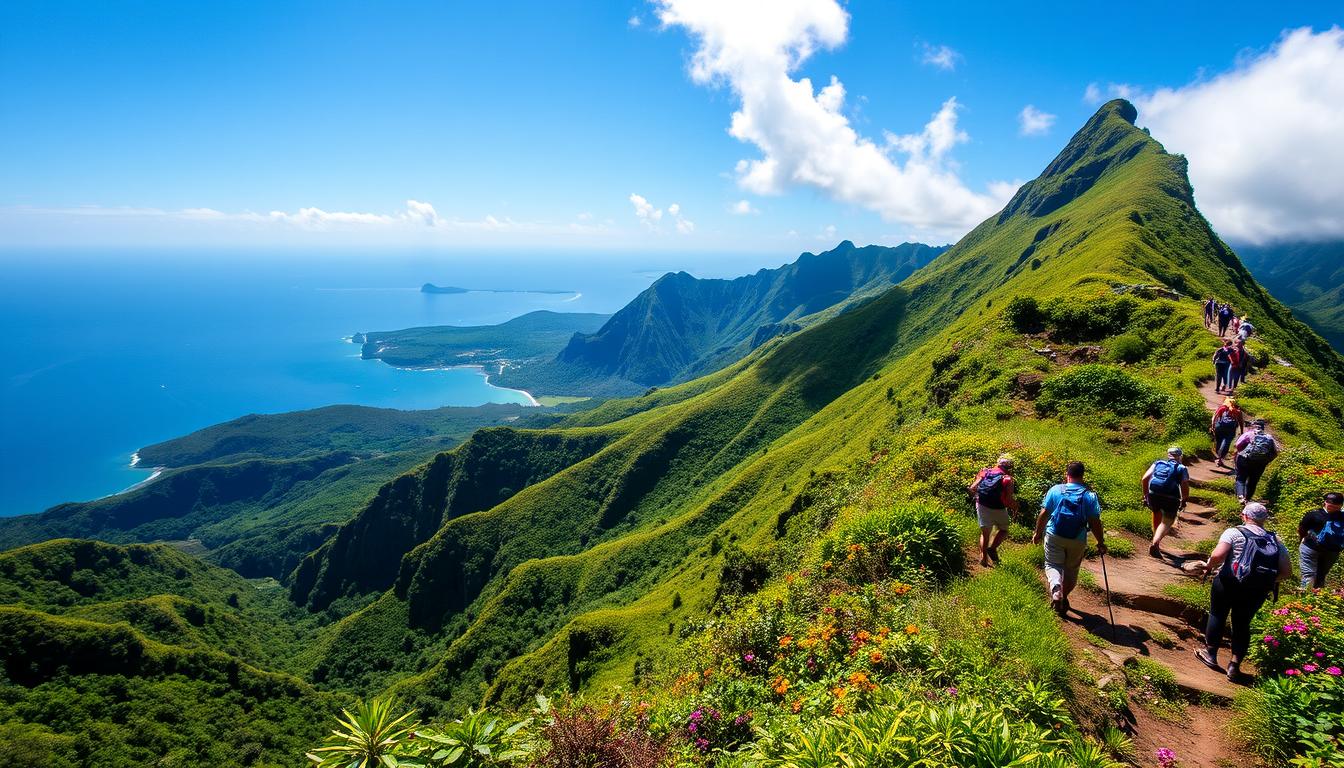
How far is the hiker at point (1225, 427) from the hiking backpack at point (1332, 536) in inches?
275

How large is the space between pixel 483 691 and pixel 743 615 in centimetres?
7903

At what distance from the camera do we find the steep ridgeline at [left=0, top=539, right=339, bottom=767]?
56312mm

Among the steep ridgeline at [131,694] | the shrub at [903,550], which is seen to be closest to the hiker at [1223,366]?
the shrub at [903,550]

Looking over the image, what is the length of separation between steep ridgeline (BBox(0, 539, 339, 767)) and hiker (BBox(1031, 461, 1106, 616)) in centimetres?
8459

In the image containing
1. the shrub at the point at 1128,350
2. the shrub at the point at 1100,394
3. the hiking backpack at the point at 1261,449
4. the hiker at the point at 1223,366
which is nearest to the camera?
the hiking backpack at the point at 1261,449

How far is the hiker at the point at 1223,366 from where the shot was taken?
20500 millimetres

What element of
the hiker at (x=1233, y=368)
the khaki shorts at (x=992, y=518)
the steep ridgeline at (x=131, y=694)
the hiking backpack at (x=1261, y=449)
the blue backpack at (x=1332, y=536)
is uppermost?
the hiker at (x=1233, y=368)

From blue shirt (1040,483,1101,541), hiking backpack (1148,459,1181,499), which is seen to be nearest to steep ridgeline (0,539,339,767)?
blue shirt (1040,483,1101,541)

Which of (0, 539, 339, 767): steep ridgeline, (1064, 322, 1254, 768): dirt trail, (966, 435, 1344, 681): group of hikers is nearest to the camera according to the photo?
(1064, 322, 1254, 768): dirt trail

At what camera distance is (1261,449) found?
13.0 meters

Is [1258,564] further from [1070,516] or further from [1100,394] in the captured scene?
[1100,394]

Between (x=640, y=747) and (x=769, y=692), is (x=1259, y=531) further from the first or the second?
(x=640, y=747)

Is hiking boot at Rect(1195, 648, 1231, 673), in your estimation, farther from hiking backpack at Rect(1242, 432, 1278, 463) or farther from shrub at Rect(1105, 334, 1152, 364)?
shrub at Rect(1105, 334, 1152, 364)

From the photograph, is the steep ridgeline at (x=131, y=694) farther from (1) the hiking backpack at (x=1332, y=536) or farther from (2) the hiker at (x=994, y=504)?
(1) the hiking backpack at (x=1332, y=536)
